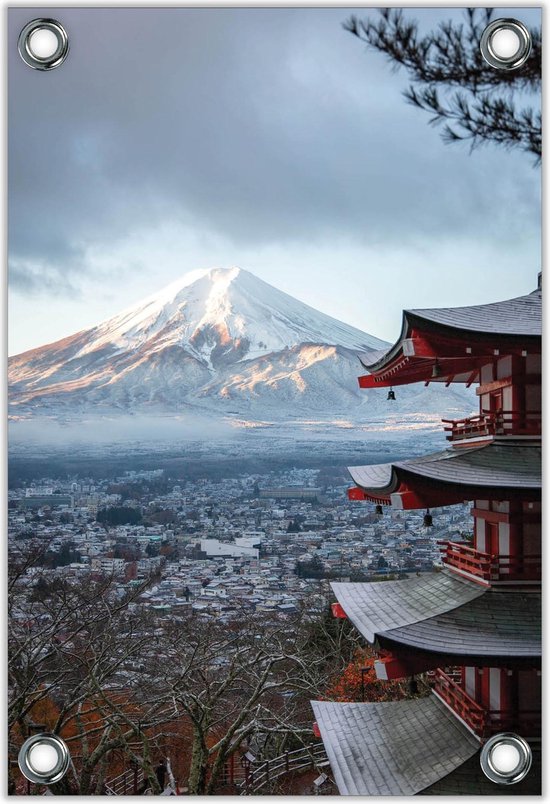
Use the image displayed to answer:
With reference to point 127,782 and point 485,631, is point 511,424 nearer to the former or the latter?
point 485,631

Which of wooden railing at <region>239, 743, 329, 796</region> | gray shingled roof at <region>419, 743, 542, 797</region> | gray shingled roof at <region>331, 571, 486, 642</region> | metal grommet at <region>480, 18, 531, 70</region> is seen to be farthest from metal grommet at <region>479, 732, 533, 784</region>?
metal grommet at <region>480, 18, 531, 70</region>

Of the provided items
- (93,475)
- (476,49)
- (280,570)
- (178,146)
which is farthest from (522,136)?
(280,570)

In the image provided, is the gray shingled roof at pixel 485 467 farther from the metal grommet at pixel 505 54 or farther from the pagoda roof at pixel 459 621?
the metal grommet at pixel 505 54

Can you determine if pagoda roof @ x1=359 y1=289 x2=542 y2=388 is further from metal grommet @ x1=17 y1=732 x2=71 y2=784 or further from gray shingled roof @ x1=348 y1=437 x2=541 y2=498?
metal grommet @ x1=17 y1=732 x2=71 y2=784

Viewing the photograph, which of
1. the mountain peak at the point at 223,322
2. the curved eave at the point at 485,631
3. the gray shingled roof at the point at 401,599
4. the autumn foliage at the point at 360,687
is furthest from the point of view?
the autumn foliage at the point at 360,687

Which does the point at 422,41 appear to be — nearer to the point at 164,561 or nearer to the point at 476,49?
the point at 476,49

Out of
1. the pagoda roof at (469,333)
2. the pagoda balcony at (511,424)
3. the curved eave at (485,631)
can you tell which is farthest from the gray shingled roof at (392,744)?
the pagoda roof at (469,333)

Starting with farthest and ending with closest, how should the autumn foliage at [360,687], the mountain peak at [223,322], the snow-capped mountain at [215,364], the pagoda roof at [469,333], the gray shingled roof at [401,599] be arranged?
the autumn foliage at [360,687]
the snow-capped mountain at [215,364]
the mountain peak at [223,322]
the gray shingled roof at [401,599]
the pagoda roof at [469,333]

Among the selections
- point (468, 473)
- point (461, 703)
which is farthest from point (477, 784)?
point (468, 473)
